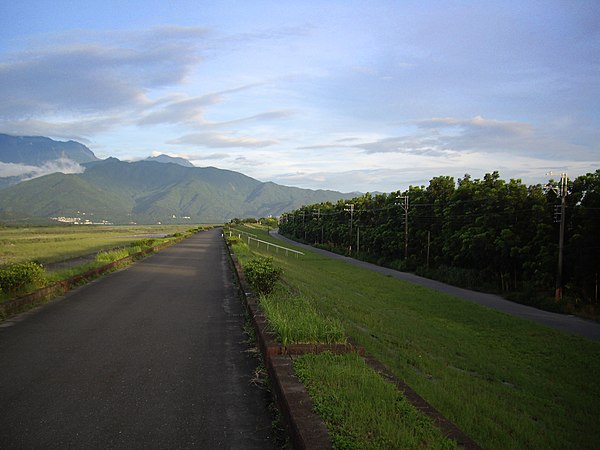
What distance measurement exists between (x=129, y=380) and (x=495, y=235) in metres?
25.1

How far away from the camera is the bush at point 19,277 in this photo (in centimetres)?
1126

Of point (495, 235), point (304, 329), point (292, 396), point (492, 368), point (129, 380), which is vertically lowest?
point (492, 368)

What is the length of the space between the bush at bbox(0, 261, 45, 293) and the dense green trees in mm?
21059

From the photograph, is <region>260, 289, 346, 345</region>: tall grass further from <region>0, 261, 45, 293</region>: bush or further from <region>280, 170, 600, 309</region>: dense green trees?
<region>280, 170, 600, 309</region>: dense green trees

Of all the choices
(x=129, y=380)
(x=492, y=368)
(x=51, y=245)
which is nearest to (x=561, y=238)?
(x=492, y=368)

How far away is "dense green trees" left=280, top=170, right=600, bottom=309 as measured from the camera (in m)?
21.3

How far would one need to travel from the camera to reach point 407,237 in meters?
40.2

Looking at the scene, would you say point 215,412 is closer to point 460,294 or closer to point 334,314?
point 334,314

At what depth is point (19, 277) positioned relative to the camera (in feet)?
38.0

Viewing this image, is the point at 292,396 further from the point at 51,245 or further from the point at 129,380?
the point at 51,245

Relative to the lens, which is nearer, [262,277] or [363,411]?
[363,411]

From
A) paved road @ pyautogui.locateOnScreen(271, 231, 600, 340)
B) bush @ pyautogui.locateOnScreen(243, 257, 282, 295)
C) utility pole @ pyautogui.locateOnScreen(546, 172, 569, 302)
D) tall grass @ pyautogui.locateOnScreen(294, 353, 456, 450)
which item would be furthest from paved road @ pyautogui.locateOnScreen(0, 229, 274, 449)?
utility pole @ pyautogui.locateOnScreen(546, 172, 569, 302)

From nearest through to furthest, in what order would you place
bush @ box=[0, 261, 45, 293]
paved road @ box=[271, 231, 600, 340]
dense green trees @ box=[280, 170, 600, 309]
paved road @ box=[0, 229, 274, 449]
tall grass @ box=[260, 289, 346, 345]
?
paved road @ box=[0, 229, 274, 449]
tall grass @ box=[260, 289, 346, 345]
bush @ box=[0, 261, 45, 293]
paved road @ box=[271, 231, 600, 340]
dense green trees @ box=[280, 170, 600, 309]

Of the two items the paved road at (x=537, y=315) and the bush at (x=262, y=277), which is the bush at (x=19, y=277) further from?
the paved road at (x=537, y=315)
